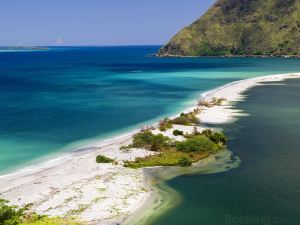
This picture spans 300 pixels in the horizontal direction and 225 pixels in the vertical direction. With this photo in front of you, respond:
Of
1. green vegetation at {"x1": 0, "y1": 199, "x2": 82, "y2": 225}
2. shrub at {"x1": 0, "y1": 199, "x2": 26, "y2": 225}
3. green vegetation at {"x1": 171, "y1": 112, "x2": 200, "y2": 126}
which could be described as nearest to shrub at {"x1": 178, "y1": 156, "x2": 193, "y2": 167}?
green vegetation at {"x1": 0, "y1": 199, "x2": 82, "y2": 225}

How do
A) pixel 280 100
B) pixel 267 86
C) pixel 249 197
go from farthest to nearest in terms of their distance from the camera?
pixel 267 86 → pixel 280 100 → pixel 249 197

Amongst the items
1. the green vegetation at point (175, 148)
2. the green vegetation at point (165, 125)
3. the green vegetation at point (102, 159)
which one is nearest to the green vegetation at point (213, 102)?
the green vegetation at point (165, 125)

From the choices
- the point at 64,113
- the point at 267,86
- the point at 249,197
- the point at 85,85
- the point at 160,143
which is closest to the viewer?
the point at 249,197

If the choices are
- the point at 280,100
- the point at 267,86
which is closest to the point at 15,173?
the point at 280,100

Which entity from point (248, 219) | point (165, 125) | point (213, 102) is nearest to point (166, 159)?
point (165, 125)

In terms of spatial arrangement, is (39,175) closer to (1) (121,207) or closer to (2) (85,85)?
(1) (121,207)

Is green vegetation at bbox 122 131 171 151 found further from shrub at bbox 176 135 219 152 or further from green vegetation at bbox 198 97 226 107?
green vegetation at bbox 198 97 226 107

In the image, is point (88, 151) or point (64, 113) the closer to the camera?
point (88, 151)

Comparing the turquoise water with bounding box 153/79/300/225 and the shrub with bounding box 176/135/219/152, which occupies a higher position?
the shrub with bounding box 176/135/219/152
